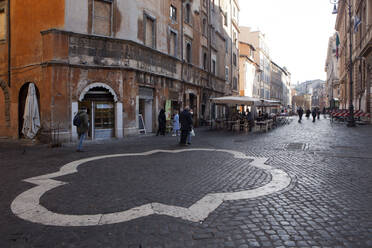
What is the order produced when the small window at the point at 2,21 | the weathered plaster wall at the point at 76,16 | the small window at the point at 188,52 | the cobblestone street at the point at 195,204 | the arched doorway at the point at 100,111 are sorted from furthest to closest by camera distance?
the small window at the point at 188,52 → the small window at the point at 2,21 → the arched doorway at the point at 100,111 → the weathered plaster wall at the point at 76,16 → the cobblestone street at the point at 195,204

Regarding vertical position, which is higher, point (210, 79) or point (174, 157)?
point (210, 79)

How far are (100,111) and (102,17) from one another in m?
5.07

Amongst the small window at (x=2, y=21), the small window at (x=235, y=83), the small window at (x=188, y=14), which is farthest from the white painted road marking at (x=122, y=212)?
the small window at (x=235, y=83)

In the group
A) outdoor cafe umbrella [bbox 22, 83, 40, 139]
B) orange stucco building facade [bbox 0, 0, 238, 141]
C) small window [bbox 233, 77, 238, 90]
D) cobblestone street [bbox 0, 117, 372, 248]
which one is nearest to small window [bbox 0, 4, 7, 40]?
orange stucco building facade [bbox 0, 0, 238, 141]

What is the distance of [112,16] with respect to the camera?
1505 cm

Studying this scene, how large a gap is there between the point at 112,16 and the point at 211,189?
42.6 feet

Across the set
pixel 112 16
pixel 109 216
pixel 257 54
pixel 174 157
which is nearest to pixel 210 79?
pixel 112 16

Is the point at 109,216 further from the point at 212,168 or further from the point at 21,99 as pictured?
the point at 21,99

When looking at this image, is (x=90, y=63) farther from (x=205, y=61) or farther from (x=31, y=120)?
(x=205, y=61)

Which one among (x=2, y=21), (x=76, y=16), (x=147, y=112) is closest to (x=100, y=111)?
(x=147, y=112)

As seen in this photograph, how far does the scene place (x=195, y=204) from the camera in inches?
169

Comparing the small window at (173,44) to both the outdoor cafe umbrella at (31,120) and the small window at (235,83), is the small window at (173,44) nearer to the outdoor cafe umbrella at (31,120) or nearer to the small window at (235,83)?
the outdoor cafe umbrella at (31,120)

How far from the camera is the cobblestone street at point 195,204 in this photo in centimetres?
319

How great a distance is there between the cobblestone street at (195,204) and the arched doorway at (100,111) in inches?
270
